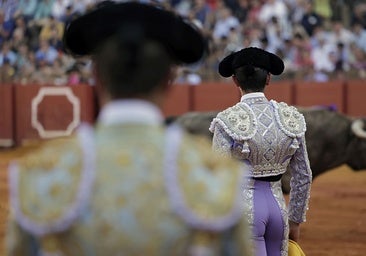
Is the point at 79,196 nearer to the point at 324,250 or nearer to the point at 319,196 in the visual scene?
the point at 324,250

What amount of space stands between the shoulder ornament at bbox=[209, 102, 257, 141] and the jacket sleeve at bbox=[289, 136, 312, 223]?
20 cm

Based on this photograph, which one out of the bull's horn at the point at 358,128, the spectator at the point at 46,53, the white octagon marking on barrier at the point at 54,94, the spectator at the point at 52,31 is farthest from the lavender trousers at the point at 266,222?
the spectator at the point at 52,31

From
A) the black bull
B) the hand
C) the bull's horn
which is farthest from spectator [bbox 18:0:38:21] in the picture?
the hand

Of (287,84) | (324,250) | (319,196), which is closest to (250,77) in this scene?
(324,250)

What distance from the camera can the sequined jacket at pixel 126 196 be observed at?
4.68 ft

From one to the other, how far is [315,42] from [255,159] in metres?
9.67

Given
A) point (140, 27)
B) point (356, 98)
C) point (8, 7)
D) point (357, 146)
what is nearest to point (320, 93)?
point (356, 98)

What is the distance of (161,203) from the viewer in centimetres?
143

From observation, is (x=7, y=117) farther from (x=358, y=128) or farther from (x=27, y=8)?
(x=358, y=128)

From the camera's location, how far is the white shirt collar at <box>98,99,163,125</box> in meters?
1.47

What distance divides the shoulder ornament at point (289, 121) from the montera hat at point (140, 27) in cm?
175

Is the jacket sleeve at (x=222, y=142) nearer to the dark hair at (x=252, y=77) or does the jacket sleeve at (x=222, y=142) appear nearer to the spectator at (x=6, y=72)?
the dark hair at (x=252, y=77)

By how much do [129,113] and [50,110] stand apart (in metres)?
12.1

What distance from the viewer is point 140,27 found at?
4.92 ft
